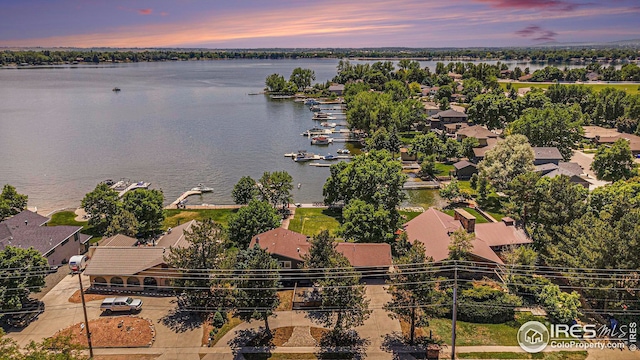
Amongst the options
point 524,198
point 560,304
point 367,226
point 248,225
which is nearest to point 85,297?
point 248,225

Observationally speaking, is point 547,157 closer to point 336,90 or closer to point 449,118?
point 449,118

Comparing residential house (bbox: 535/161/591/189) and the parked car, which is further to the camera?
residential house (bbox: 535/161/591/189)

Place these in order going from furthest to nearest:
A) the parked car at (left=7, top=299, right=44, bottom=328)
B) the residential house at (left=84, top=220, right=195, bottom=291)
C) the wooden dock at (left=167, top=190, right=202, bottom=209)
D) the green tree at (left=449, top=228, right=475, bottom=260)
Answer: the wooden dock at (left=167, top=190, right=202, bottom=209)
the green tree at (left=449, top=228, right=475, bottom=260)
the residential house at (left=84, top=220, right=195, bottom=291)
the parked car at (left=7, top=299, right=44, bottom=328)

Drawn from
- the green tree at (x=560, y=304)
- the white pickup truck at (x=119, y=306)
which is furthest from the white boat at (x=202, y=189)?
the green tree at (x=560, y=304)

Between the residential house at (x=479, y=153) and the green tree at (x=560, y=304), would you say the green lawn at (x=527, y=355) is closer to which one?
the green tree at (x=560, y=304)

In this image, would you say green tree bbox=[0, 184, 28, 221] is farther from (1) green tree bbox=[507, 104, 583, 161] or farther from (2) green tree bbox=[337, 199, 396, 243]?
(1) green tree bbox=[507, 104, 583, 161]

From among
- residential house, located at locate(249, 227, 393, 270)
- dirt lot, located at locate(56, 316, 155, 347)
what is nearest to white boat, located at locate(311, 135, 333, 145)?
residential house, located at locate(249, 227, 393, 270)
